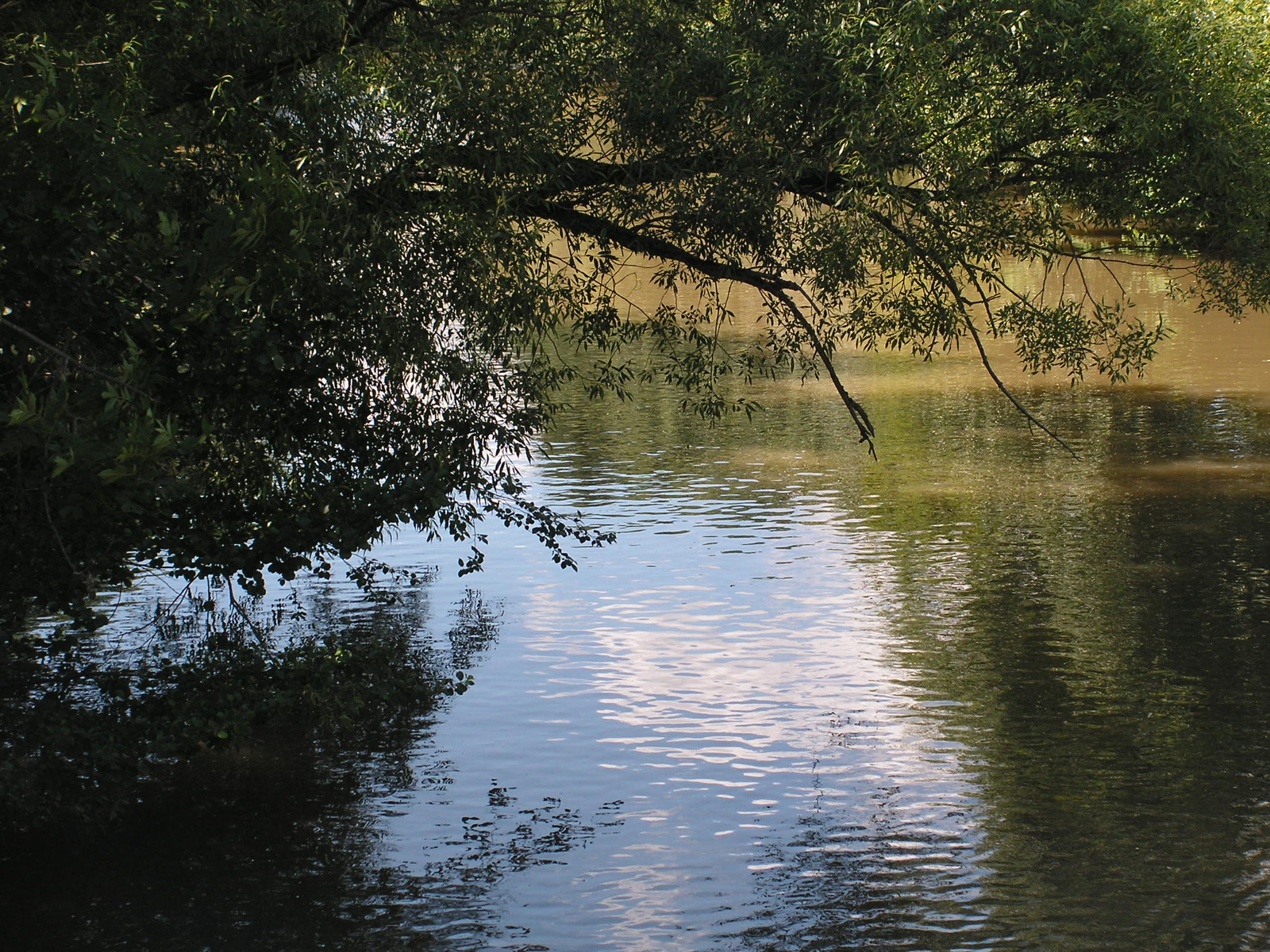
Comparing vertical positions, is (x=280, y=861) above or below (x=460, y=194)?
below

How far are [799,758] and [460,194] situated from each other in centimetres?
386

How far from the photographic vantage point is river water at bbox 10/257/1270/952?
22.3 ft

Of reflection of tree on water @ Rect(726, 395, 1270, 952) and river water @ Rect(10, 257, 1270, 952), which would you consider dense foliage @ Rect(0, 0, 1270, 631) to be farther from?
reflection of tree on water @ Rect(726, 395, 1270, 952)

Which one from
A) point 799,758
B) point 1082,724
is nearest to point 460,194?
point 799,758

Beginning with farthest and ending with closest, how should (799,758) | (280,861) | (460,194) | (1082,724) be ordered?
(1082,724) → (799,758) → (460,194) → (280,861)

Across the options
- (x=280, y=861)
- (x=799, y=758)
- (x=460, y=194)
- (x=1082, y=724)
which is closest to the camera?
(x=280, y=861)

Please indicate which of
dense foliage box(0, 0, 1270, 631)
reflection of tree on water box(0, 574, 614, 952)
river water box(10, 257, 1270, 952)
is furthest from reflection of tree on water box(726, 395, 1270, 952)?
dense foliage box(0, 0, 1270, 631)

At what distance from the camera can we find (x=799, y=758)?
8672 millimetres

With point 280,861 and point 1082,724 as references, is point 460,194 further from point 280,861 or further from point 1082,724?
point 1082,724

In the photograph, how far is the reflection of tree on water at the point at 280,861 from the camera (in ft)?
21.9

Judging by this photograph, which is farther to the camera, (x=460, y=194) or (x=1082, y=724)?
(x=1082, y=724)

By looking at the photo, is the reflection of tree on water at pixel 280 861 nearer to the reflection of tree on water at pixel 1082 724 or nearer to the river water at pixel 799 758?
the river water at pixel 799 758

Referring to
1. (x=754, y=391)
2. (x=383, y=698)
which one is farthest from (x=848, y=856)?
(x=754, y=391)

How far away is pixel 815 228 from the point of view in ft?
30.1
